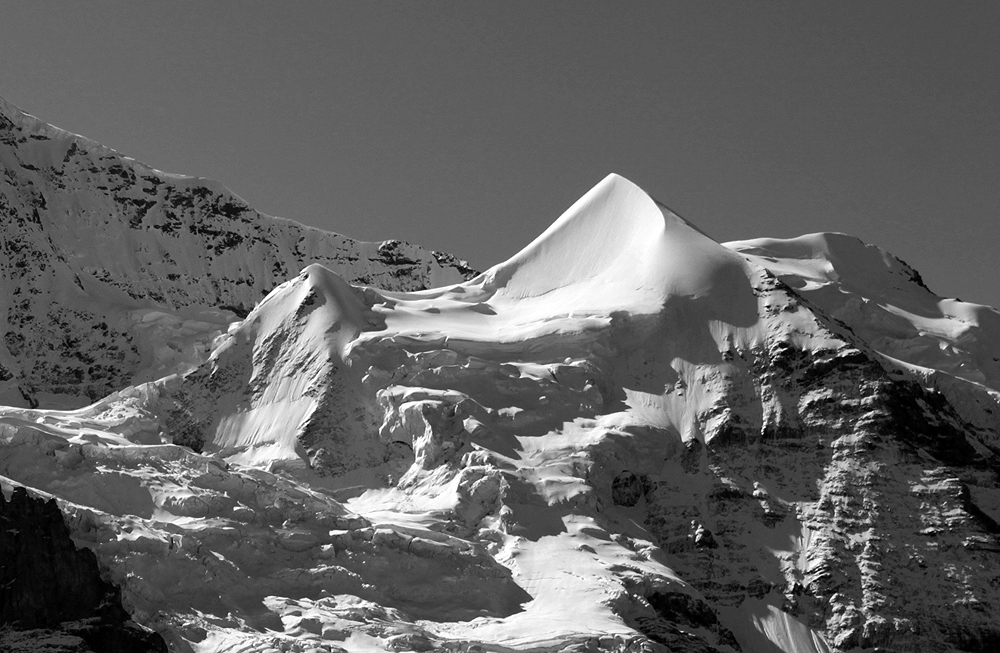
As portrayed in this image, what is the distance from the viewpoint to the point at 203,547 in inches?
7436

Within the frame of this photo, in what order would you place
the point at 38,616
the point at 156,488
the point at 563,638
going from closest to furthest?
the point at 38,616 → the point at 563,638 → the point at 156,488

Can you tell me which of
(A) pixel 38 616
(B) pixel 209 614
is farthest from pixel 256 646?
(A) pixel 38 616

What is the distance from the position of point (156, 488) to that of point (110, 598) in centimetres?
2303

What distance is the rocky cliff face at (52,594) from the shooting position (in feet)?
557

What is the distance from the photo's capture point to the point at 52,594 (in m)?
173

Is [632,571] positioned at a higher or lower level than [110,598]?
higher

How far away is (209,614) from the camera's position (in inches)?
7141

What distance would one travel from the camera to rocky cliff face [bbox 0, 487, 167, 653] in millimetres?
169875

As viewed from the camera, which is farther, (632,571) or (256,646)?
(632,571)

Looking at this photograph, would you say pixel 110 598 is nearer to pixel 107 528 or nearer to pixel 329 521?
pixel 107 528

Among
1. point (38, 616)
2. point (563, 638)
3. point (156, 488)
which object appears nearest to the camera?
point (38, 616)

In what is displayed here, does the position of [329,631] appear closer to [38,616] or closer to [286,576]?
[286,576]

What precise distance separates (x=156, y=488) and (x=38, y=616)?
27346 millimetres

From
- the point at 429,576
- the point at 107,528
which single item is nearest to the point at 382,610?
the point at 429,576
